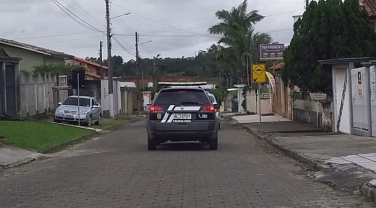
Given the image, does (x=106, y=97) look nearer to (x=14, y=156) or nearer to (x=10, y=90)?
(x=10, y=90)

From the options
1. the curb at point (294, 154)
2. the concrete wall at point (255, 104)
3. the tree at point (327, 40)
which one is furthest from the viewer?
the concrete wall at point (255, 104)

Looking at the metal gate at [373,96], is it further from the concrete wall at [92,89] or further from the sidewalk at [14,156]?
the concrete wall at [92,89]

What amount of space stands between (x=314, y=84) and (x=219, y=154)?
1071 centimetres

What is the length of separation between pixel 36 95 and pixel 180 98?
18877 mm

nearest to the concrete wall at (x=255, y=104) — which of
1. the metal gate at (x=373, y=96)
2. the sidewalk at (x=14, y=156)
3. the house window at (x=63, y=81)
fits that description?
the house window at (x=63, y=81)

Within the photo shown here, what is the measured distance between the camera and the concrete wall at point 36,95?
33188 millimetres

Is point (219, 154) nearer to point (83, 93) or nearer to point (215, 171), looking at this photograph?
point (215, 171)

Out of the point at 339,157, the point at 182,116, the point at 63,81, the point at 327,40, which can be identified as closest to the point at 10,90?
the point at 63,81

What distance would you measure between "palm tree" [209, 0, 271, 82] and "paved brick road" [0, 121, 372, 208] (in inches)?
1490

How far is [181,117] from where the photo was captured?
18.5 metres

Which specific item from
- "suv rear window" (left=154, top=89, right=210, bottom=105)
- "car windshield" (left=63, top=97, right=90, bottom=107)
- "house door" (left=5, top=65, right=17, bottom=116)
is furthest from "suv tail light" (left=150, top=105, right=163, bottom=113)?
"car windshield" (left=63, top=97, right=90, bottom=107)

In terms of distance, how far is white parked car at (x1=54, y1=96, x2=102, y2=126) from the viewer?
33.7 metres

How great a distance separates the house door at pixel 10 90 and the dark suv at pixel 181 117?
45.1ft

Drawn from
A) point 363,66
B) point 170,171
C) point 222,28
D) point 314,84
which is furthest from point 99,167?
point 222,28
